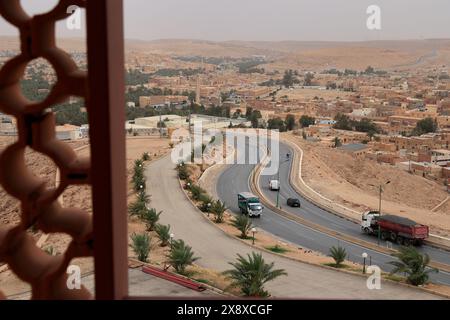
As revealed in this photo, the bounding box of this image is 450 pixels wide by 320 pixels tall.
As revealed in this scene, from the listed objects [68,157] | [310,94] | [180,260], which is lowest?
[180,260]

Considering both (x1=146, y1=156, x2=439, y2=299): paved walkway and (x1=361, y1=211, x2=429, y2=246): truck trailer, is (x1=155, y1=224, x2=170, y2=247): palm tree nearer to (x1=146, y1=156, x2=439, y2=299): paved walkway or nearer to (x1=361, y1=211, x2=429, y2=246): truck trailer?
(x1=146, y1=156, x2=439, y2=299): paved walkway

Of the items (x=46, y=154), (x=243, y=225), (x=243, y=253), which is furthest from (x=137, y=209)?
(x=46, y=154)

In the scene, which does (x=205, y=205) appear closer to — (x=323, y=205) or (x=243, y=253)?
(x=243, y=253)

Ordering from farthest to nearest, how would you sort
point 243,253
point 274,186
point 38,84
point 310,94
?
point 310,94, point 38,84, point 274,186, point 243,253

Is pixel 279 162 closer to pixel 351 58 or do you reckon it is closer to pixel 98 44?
pixel 98 44

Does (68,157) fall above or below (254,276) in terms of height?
above

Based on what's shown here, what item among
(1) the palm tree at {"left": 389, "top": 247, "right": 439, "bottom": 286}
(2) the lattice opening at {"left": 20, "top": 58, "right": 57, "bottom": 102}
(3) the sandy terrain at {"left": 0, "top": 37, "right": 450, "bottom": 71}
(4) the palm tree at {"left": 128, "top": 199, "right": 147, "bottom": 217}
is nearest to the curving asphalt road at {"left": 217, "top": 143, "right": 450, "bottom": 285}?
(1) the palm tree at {"left": 389, "top": 247, "right": 439, "bottom": 286}
